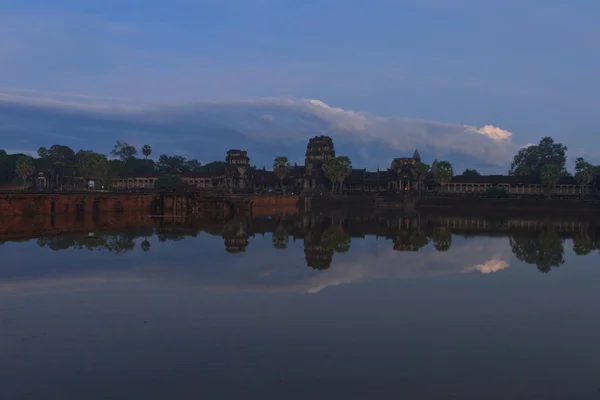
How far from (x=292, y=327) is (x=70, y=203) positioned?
5839 cm

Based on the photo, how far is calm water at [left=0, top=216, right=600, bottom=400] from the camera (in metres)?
11.0

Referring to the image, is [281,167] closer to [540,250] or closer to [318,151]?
[318,151]

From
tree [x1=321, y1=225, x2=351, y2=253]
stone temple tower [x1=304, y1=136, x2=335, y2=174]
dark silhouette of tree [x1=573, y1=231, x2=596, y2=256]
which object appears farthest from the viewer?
stone temple tower [x1=304, y1=136, x2=335, y2=174]

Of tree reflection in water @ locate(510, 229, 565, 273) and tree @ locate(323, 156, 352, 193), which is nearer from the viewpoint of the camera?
tree reflection in water @ locate(510, 229, 565, 273)

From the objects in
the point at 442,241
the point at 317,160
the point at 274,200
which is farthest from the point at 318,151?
the point at 442,241

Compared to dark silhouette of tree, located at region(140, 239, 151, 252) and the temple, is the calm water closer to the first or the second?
dark silhouette of tree, located at region(140, 239, 151, 252)

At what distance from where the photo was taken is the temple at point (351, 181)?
5020 inches

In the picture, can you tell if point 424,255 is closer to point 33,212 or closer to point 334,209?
point 33,212

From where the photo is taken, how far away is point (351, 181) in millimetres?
137000

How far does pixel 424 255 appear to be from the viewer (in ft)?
109

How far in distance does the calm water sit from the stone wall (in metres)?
29.9

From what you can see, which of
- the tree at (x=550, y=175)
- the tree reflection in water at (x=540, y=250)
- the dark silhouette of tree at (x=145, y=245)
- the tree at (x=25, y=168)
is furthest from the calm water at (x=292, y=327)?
the tree at (x=25, y=168)

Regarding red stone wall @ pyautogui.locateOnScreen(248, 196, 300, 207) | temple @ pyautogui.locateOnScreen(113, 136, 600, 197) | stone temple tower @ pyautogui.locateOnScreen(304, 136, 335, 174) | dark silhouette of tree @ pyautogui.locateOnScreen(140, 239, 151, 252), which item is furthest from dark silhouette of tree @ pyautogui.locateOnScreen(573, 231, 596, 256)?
stone temple tower @ pyautogui.locateOnScreen(304, 136, 335, 174)

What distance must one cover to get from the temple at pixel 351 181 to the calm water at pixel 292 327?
318 feet
